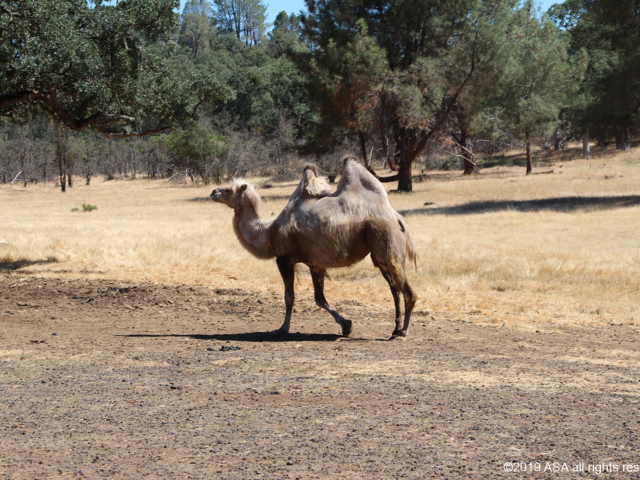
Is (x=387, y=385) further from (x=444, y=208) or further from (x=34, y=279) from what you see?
(x=444, y=208)

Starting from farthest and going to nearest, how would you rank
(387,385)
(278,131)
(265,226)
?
(278,131) < (265,226) < (387,385)

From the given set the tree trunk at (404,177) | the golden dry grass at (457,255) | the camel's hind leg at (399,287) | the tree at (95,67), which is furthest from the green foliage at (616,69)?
the camel's hind leg at (399,287)

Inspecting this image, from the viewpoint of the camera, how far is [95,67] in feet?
47.8

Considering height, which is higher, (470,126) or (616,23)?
(616,23)

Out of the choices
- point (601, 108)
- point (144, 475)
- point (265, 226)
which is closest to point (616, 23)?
point (601, 108)

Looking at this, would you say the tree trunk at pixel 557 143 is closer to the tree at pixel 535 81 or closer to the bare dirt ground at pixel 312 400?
the tree at pixel 535 81

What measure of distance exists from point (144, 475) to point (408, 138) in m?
38.6

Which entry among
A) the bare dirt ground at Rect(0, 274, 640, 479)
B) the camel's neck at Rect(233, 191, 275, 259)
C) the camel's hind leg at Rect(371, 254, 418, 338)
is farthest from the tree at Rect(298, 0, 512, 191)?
the camel's hind leg at Rect(371, 254, 418, 338)

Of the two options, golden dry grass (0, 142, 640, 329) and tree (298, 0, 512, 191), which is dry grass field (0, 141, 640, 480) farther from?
tree (298, 0, 512, 191)

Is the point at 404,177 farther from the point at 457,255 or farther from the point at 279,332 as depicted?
the point at 279,332

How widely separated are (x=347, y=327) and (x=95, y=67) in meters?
9.31

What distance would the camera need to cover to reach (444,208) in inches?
1230

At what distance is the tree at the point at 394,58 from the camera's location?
1307 inches

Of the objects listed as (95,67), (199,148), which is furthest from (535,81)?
(95,67)
